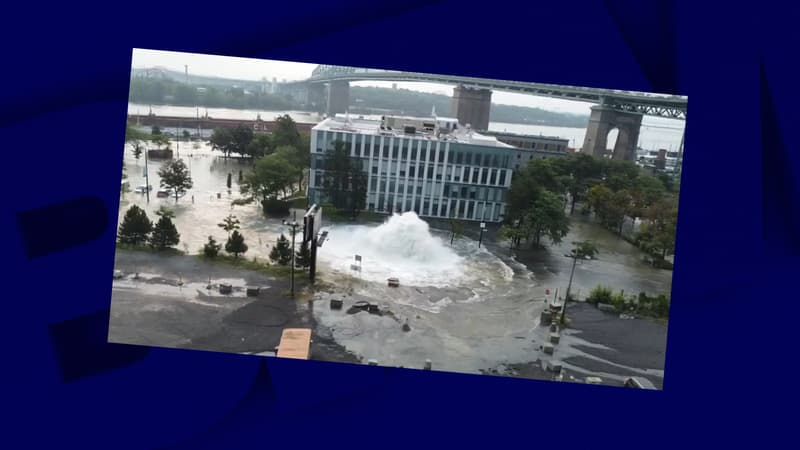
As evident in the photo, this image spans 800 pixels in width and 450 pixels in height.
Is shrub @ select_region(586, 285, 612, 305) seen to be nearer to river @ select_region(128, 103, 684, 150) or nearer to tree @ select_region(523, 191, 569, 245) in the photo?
tree @ select_region(523, 191, 569, 245)

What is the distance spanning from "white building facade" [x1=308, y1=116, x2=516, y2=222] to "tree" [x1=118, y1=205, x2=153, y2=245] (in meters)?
0.81

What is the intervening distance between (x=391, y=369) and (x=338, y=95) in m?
1.39

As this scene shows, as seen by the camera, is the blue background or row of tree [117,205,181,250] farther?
row of tree [117,205,181,250]

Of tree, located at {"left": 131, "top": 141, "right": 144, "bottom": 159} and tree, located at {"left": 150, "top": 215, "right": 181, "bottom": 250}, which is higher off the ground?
tree, located at {"left": 131, "top": 141, "right": 144, "bottom": 159}

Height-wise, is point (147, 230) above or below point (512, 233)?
below

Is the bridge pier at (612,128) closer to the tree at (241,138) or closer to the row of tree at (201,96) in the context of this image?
the row of tree at (201,96)

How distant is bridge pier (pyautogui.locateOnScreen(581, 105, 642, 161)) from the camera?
217 cm

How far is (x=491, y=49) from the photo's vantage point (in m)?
2.17

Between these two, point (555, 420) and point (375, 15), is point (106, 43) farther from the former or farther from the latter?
point (555, 420)

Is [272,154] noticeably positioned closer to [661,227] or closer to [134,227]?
[134,227]

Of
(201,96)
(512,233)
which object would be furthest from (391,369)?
(201,96)

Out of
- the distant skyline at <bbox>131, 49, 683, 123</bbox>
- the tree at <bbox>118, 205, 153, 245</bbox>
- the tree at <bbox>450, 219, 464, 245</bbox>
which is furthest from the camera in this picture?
the tree at <bbox>450, 219, 464, 245</bbox>

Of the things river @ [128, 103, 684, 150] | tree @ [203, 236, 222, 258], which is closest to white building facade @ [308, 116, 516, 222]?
river @ [128, 103, 684, 150]

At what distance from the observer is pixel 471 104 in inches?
85.6
